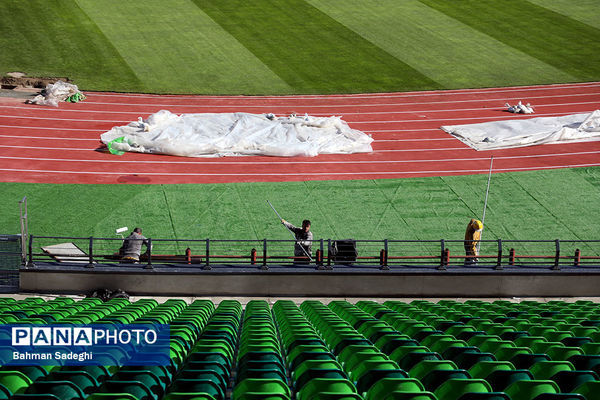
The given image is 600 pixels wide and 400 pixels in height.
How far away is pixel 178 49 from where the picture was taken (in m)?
36.8

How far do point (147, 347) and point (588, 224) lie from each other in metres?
15.8

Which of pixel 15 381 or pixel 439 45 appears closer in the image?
pixel 15 381

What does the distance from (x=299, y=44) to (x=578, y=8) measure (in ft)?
59.6

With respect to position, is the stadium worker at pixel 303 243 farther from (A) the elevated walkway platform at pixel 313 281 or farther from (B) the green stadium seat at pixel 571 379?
(B) the green stadium seat at pixel 571 379

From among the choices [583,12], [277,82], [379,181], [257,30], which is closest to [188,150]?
[379,181]

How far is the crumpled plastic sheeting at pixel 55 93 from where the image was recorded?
98.2ft

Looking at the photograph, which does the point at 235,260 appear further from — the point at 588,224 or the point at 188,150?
the point at 588,224

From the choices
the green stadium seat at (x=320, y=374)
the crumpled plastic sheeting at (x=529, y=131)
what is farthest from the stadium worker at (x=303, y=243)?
the crumpled plastic sheeting at (x=529, y=131)

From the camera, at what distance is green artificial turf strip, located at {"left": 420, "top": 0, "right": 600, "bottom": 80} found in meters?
37.0

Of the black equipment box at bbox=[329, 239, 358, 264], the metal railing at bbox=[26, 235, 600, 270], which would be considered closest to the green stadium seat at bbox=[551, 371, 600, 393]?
the metal railing at bbox=[26, 235, 600, 270]

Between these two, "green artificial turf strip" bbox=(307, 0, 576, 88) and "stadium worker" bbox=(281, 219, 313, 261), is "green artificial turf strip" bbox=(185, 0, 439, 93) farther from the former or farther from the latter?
"stadium worker" bbox=(281, 219, 313, 261)

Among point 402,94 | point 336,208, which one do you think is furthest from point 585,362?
point 402,94

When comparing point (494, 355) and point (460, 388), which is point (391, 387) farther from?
point (494, 355)

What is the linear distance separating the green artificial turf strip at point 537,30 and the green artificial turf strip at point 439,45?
0.73 meters
